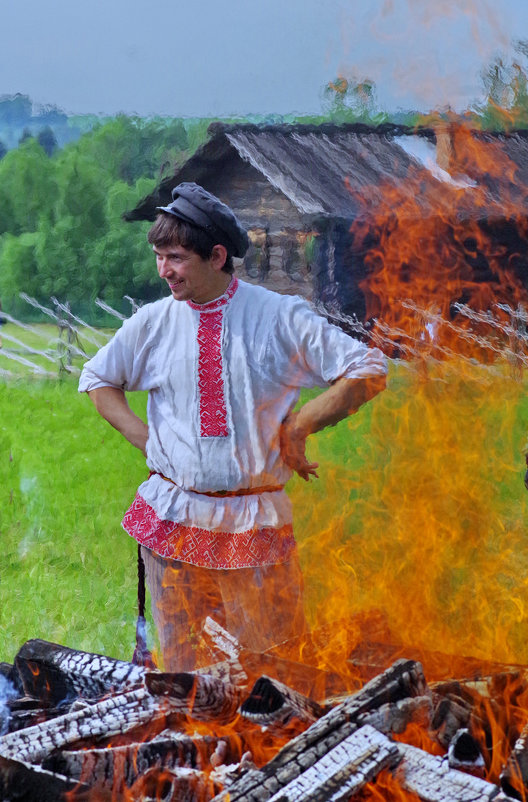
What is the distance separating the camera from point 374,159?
8.87 m

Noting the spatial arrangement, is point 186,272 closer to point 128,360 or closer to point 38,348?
point 128,360

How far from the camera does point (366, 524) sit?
18.4ft

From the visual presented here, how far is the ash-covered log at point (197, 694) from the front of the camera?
2.30 meters

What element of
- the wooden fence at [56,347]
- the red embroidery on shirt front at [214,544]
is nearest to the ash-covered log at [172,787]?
the red embroidery on shirt front at [214,544]

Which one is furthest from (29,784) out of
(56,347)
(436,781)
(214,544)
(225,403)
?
(56,347)

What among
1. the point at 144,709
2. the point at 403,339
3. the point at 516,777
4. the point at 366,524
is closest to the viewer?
the point at 516,777

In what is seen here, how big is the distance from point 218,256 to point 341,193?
6.22 meters

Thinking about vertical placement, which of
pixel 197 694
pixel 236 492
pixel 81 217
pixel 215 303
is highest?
pixel 81 217

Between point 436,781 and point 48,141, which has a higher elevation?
point 48,141

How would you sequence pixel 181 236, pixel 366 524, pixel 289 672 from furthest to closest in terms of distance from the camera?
1. pixel 366 524
2. pixel 181 236
3. pixel 289 672

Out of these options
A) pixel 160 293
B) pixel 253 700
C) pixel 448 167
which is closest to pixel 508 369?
pixel 448 167

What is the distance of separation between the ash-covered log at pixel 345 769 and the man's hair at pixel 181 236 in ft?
4.80

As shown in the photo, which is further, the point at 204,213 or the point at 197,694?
the point at 204,213

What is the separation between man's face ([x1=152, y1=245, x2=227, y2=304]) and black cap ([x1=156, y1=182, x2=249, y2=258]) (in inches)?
3.3
